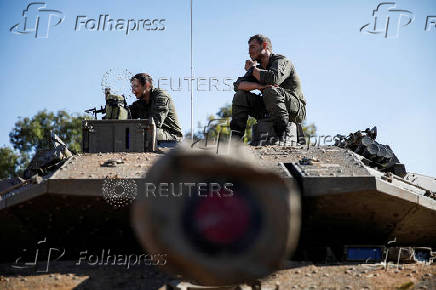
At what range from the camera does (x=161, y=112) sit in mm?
10062

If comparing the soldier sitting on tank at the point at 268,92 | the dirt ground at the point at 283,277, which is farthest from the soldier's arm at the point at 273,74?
the dirt ground at the point at 283,277

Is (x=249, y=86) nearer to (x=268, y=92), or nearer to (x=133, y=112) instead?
(x=268, y=92)

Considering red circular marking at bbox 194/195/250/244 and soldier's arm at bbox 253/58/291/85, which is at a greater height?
soldier's arm at bbox 253/58/291/85

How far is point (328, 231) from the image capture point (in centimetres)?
647

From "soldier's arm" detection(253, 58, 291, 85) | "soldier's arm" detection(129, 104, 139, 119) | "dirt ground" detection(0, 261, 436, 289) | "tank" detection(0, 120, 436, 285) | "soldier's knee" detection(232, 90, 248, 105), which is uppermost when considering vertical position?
"soldier's arm" detection(253, 58, 291, 85)

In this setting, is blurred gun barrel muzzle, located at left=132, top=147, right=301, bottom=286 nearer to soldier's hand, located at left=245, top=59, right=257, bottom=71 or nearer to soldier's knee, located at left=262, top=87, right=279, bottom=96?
soldier's knee, located at left=262, top=87, right=279, bottom=96

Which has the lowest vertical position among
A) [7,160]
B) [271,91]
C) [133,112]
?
[7,160]

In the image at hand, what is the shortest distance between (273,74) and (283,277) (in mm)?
3762

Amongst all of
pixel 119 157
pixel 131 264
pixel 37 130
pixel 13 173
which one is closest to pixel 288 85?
pixel 119 157

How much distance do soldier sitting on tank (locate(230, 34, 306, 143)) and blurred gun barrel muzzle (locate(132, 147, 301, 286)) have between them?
16.3ft

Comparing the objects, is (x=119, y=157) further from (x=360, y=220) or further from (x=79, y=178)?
(x=360, y=220)

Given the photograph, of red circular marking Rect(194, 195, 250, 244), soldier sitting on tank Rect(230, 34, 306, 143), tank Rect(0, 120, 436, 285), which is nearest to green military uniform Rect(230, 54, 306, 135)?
soldier sitting on tank Rect(230, 34, 306, 143)

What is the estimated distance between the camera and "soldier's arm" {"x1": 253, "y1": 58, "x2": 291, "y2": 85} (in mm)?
8844

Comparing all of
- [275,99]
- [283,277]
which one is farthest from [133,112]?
[283,277]
